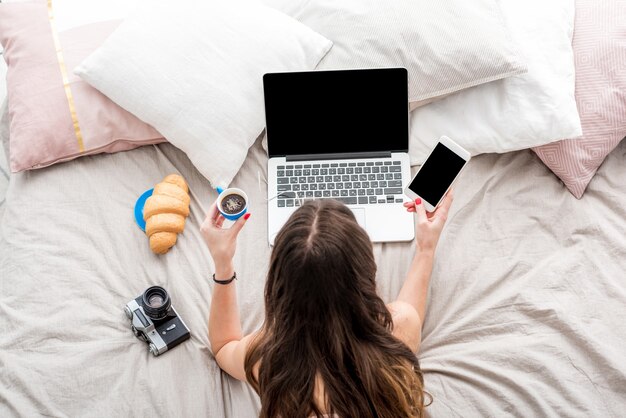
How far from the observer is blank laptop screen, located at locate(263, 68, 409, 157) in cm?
150

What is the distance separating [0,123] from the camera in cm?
168

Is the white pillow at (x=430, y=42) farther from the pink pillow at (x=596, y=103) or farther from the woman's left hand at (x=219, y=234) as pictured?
the woman's left hand at (x=219, y=234)

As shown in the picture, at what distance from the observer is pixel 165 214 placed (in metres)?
1.46

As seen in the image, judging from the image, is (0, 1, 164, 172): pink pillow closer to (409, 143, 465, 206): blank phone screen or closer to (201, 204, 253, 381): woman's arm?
(201, 204, 253, 381): woman's arm

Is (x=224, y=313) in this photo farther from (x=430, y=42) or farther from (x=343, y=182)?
(x=430, y=42)

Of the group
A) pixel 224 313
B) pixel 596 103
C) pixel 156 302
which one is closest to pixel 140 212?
pixel 156 302

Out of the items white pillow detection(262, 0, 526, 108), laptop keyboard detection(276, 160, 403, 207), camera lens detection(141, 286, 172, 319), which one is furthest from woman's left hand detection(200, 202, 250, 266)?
white pillow detection(262, 0, 526, 108)

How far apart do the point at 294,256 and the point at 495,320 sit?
0.59 meters

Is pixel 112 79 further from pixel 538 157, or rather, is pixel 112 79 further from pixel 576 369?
pixel 576 369

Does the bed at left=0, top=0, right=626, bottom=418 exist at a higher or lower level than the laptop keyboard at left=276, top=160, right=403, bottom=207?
lower

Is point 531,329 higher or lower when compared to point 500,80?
lower

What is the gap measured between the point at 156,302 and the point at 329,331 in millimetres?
474

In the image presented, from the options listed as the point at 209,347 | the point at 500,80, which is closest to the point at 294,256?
the point at 209,347

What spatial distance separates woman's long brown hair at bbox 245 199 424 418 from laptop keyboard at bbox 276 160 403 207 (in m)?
0.44
